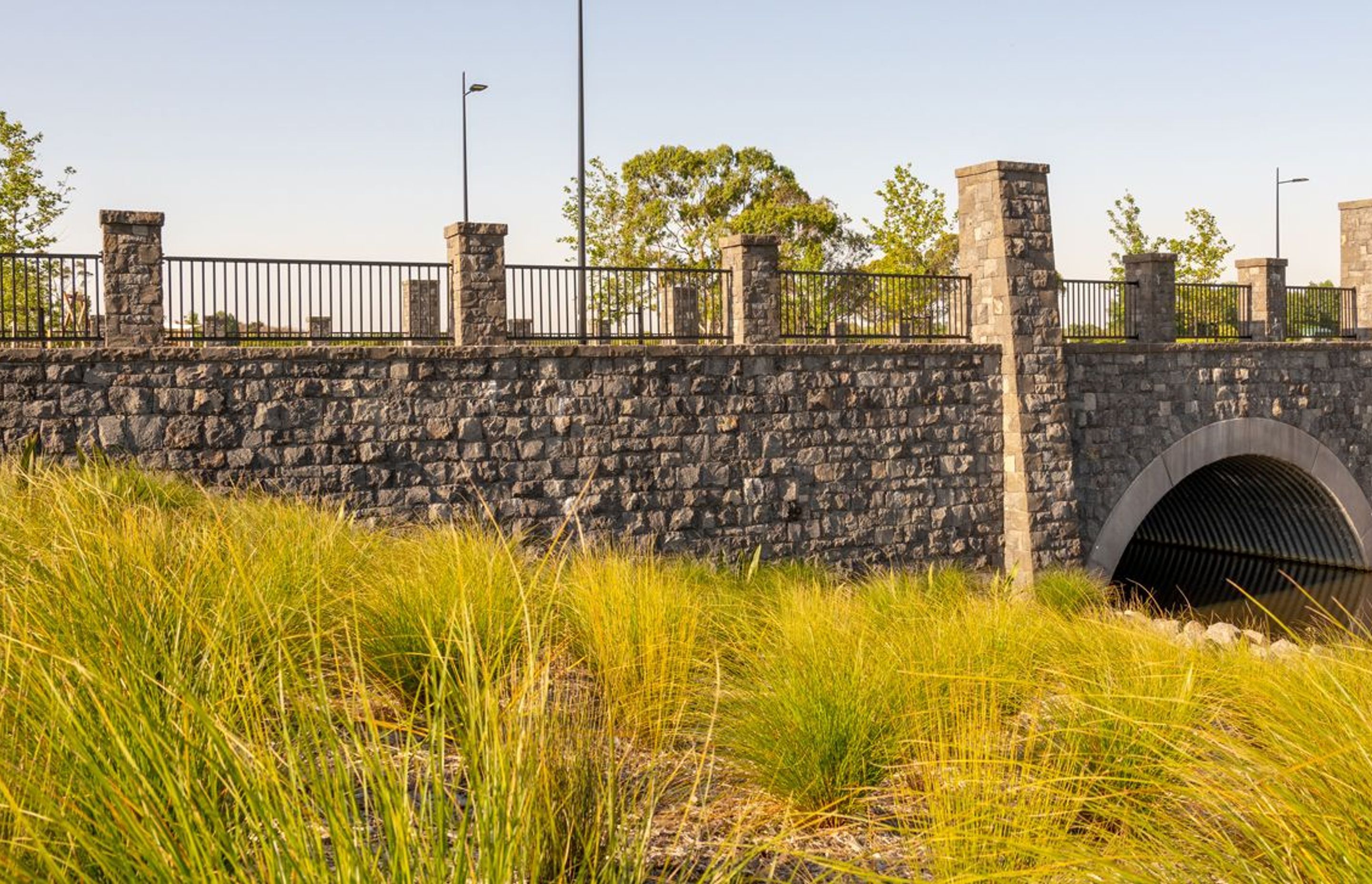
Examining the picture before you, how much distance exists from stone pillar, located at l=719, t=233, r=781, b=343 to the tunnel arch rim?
217 inches

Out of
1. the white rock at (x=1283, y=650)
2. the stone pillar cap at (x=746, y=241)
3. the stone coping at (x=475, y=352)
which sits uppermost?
the stone pillar cap at (x=746, y=241)

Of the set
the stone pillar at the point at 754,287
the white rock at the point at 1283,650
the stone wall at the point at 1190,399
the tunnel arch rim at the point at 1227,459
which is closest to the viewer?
the white rock at the point at 1283,650

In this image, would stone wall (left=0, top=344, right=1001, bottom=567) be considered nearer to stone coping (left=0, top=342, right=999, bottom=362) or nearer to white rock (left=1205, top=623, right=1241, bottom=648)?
stone coping (left=0, top=342, right=999, bottom=362)

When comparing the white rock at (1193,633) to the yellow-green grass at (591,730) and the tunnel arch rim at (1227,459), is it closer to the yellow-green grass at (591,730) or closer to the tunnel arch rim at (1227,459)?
the yellow-green grass at (591,730)

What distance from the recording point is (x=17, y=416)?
1078 cm

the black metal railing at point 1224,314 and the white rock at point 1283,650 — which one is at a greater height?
the black metal railing at point 1224,314

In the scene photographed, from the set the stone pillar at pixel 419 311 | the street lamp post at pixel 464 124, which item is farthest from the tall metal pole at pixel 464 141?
the stone pillar at pixel 419 311

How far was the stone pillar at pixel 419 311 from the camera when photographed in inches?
509

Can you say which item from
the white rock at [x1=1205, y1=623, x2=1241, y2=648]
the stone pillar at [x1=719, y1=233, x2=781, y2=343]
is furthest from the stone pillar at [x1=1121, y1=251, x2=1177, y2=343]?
the stone pillar at [x1=719, y1=233, x2=781, y2=343]

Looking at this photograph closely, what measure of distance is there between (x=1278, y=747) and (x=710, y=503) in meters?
9.94

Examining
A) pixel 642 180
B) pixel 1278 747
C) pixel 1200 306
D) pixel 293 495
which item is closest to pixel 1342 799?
pixel 1278 747

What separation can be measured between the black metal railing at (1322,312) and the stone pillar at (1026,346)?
6.80 m

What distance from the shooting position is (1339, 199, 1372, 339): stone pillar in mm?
20828

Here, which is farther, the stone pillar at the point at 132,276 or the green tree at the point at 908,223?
the green tree at the point at 908,223
